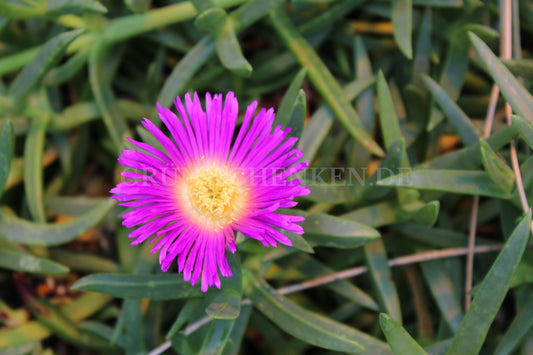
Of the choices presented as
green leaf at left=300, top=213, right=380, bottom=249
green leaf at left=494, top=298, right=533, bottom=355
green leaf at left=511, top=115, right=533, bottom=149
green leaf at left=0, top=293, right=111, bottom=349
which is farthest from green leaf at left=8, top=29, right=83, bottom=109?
green leaf at left=494, top=298, right=533, bottom=355

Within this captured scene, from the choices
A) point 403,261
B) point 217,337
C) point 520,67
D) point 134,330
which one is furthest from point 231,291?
point 520,67

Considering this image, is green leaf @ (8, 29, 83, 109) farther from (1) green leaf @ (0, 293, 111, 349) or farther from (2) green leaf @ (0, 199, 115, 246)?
(1) green leaf @ (0, 293, 111, 349)

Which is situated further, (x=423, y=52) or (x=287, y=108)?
(x=423, y=52)

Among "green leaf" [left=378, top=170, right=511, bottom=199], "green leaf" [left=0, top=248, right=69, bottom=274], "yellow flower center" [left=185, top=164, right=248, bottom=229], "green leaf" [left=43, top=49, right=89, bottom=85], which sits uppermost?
"green leaf" [left=43, top=49, right=89, bottom=85]

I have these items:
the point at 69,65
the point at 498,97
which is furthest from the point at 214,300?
the point at 498,97

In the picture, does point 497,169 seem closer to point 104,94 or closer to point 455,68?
point 455,68

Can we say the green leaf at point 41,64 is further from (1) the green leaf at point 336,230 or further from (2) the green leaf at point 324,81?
(1) the green leaf at point 336,230

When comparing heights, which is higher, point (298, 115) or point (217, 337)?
point (298, 115)
